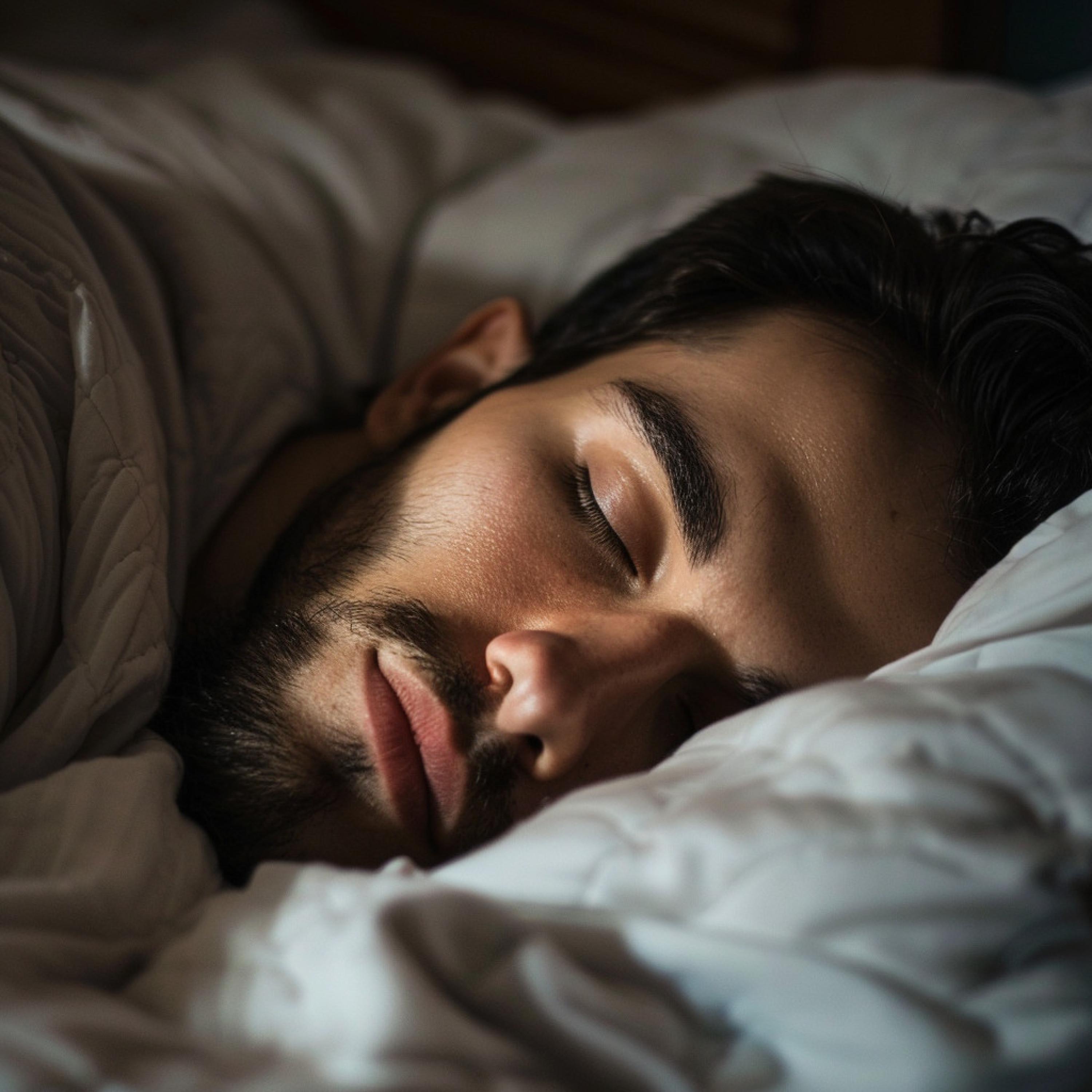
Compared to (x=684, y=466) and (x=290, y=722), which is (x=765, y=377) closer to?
(x=684, y=466)

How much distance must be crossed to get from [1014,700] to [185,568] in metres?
0.67

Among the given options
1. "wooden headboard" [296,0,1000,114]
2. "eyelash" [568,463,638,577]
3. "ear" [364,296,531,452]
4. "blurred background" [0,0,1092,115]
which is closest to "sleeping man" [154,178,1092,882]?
"eyelash" [568,463,638,577]

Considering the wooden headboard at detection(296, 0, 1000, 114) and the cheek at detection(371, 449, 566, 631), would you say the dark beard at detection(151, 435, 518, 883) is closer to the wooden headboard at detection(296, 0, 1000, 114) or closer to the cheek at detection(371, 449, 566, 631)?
the cheek at detection(371, 449, 566, 631)

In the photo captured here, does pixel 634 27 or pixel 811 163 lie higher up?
pixel 634 27

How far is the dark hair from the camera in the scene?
85 centimetres

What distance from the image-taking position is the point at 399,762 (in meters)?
0.72

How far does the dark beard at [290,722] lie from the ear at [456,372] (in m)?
0.30

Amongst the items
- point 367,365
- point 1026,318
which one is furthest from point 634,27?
point 1026,318

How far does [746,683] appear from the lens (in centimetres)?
75

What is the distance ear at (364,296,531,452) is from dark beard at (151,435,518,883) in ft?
0.98

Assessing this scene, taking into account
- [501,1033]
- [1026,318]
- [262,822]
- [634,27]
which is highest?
[634,27]

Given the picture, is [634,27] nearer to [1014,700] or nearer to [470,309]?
[470,309]

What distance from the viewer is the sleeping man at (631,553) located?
72 centimetres

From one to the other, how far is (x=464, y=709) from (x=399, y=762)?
0.06m
